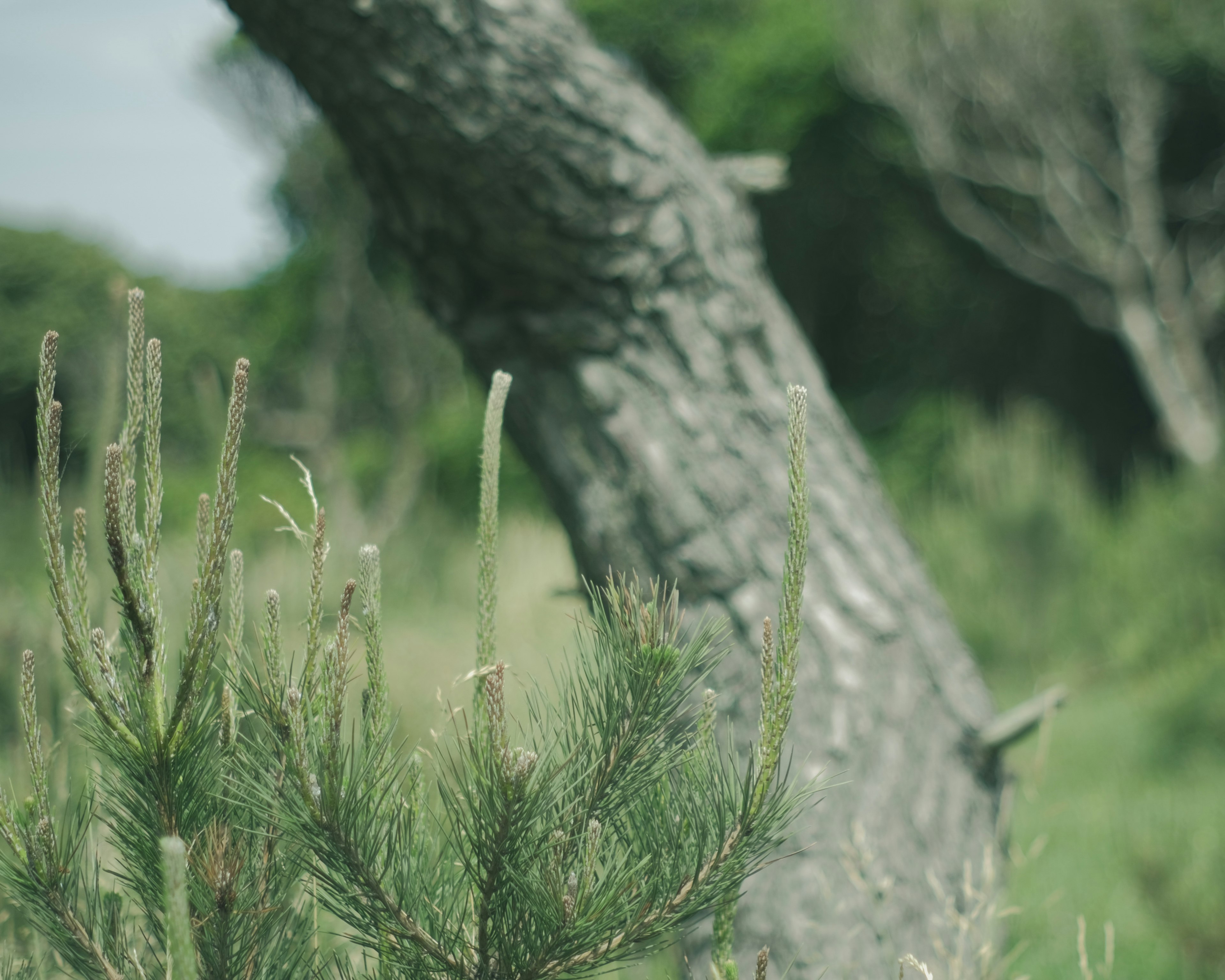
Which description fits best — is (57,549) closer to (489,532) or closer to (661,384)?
(489,532)

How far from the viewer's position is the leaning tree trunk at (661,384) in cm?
145

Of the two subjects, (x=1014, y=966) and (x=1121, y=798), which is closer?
(x=1014, y=966)

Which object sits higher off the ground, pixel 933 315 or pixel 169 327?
pixel 933 315

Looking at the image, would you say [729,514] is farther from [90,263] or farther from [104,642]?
[90,263]

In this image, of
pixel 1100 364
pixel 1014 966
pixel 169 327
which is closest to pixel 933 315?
pixel 1100 364

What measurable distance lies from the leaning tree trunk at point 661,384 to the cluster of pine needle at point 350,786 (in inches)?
23.5

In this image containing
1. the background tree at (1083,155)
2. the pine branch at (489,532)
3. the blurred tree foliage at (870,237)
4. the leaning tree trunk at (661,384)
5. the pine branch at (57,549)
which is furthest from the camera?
the blurred tree foliage at (870,237)

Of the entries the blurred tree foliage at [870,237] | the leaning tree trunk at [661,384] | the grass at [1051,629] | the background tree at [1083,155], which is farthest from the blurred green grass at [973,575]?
the background tree at [1083,155]

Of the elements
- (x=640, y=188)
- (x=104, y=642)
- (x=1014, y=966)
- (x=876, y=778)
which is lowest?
(x=1014, y=966)

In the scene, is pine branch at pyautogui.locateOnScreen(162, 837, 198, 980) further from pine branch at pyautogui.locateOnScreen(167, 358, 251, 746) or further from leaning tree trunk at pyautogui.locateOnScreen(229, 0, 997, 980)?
leaning tree trunk at pyautogui.locateOnScreen(229, 0, 997, 980)

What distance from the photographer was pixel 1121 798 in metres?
3.63

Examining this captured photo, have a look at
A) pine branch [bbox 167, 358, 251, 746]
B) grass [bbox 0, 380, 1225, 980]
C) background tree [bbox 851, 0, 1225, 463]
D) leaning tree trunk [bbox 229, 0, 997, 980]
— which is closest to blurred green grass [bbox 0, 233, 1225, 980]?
grass [bbox 0, 380, 1225, 980]

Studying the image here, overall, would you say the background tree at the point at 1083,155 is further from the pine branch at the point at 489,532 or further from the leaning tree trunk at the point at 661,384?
the pine branch at the point at 489,532

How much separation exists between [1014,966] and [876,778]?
0.99 meters
